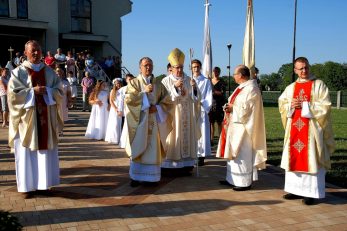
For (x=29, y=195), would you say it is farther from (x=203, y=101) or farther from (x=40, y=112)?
(x=203, y=101)

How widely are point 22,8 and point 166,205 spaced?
24.7 m

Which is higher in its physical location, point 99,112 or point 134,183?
point 99,112

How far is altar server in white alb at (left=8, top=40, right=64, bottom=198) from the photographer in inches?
232

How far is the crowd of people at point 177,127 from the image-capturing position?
5855 millimetres

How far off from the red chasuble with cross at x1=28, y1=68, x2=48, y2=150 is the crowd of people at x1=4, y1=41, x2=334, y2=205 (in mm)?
15

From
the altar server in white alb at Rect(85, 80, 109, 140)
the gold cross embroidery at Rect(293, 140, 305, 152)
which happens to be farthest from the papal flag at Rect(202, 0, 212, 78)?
the altar server in white alb at Rect(85, 80, 109, 140)

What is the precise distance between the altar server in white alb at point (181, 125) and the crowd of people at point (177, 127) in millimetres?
19

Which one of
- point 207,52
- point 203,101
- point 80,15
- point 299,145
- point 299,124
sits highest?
point 80,15

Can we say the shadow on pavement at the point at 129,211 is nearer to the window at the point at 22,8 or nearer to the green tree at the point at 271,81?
the window at the point at 22,8

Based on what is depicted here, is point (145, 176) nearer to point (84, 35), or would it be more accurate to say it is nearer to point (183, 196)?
point (183, 196)

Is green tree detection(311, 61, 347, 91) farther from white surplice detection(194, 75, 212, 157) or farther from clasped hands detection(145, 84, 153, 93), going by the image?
clasped hands detection(145, 84, 153, 93)

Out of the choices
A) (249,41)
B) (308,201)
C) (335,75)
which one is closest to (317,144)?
(308,201)

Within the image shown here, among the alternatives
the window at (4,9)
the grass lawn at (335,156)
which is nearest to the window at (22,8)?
the window at (4,9)

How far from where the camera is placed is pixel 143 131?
22.0 feet
